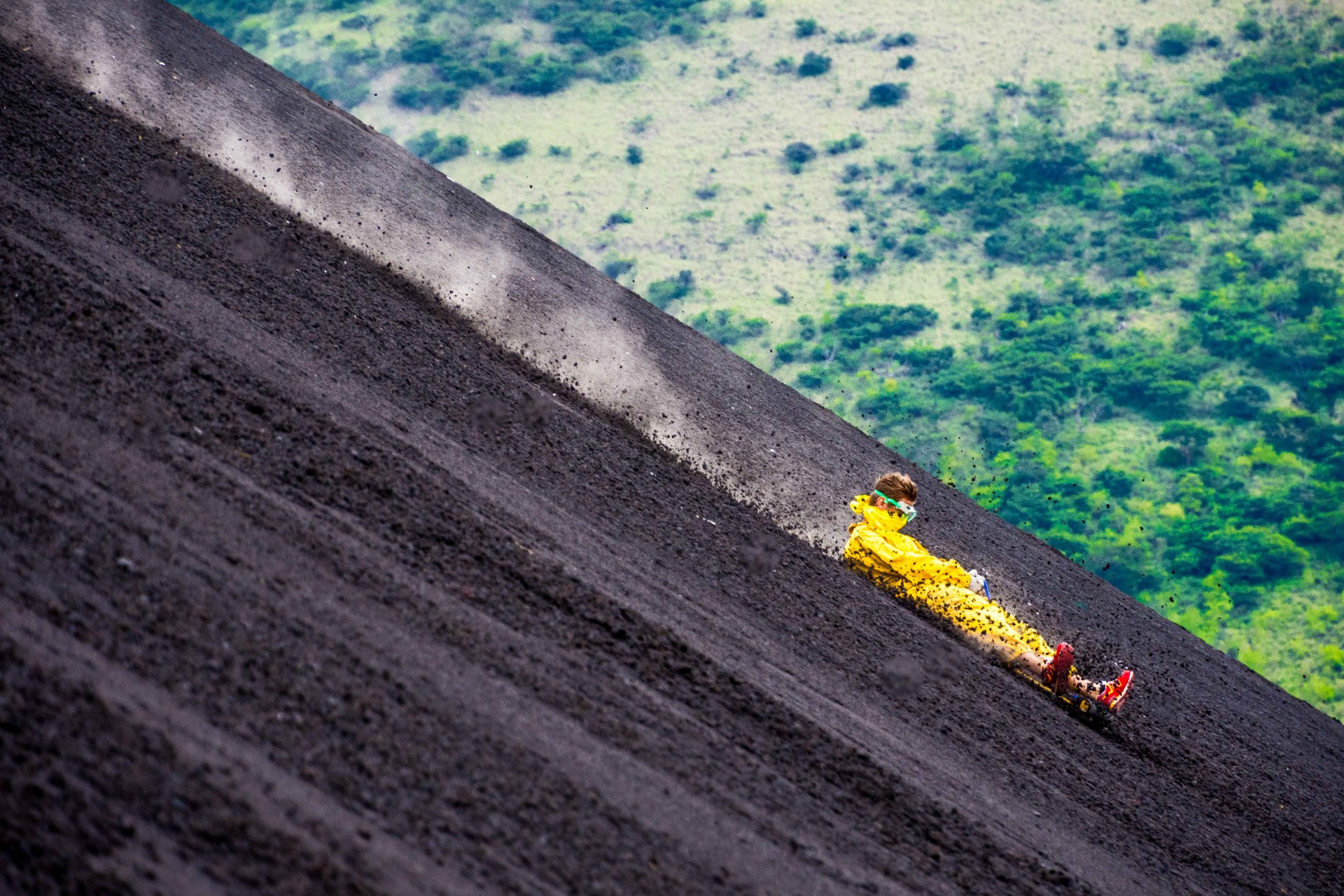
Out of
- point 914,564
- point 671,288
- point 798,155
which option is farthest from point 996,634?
point 798,155

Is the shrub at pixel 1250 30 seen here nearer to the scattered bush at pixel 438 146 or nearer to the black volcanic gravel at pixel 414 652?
the scattered bush at pixel 438 146

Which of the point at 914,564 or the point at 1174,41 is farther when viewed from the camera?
the point at 1174,41

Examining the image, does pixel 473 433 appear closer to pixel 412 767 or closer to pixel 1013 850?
pixel 412 767

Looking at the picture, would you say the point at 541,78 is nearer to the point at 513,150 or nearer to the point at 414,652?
the point at 513,150

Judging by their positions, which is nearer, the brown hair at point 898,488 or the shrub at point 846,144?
the brown hair at point 898,488

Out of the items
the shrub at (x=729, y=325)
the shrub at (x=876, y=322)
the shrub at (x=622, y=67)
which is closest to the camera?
the shrub at (x=729, y=325)

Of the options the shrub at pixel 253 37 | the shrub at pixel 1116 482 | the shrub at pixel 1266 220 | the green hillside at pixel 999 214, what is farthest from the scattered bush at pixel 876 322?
the shrub at pixel 253 37
